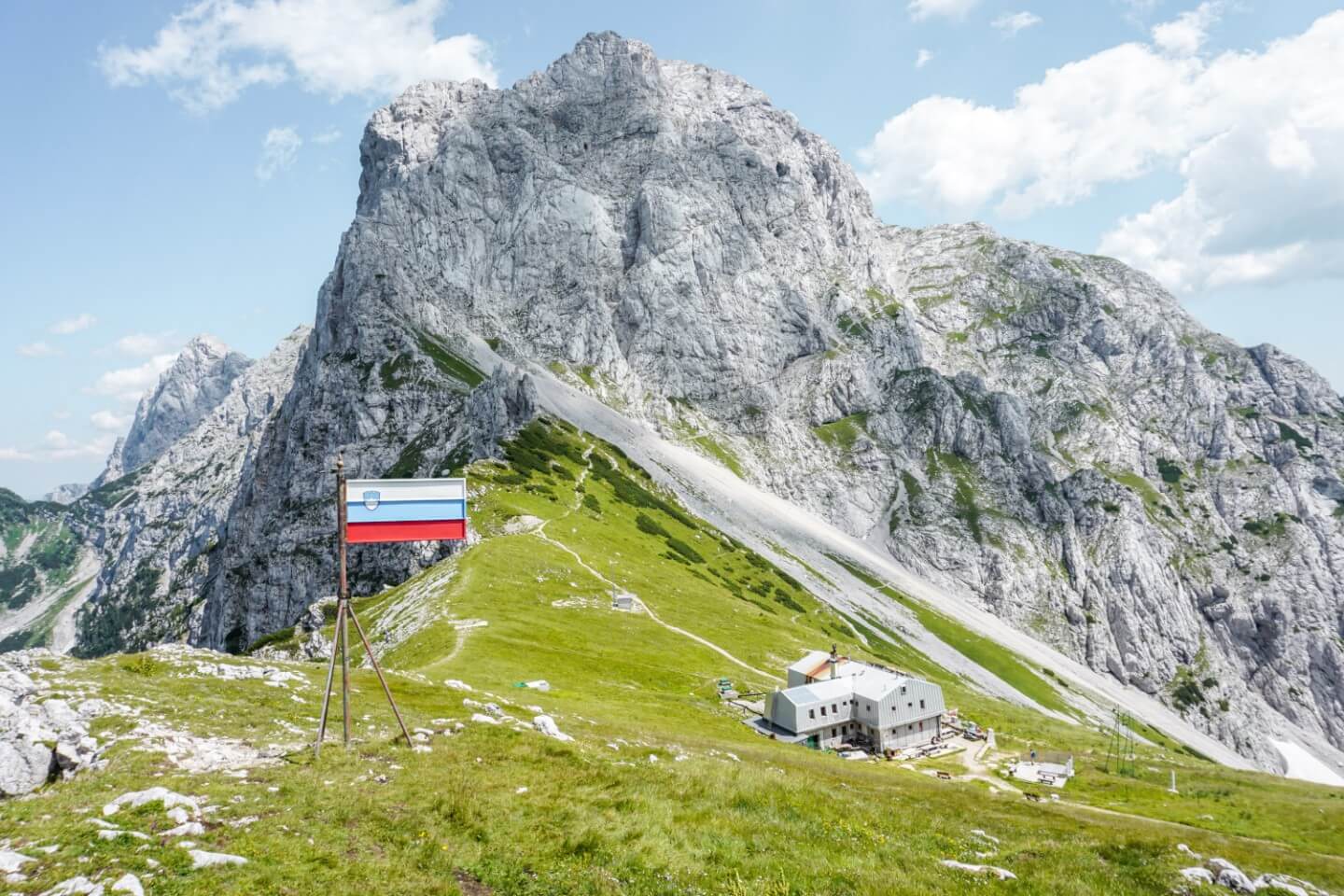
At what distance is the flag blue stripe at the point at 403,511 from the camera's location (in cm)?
2533

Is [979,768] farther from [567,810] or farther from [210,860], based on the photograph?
[210,860]

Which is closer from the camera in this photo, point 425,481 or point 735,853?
point 735,853

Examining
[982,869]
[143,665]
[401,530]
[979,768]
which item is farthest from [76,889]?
[979,768]

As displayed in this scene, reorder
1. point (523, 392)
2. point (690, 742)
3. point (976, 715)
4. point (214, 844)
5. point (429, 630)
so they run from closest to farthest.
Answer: point (214, 844) < point (690, 742) < point (429, 630) < point (976, 715) < point (523, 392)

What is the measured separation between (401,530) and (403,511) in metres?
0.69

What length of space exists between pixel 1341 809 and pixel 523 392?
16970cm

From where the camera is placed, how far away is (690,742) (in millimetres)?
39750

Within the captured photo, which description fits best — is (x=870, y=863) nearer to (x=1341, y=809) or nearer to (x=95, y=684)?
(x=95, y=684)

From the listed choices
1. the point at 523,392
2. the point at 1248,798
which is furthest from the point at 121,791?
the point at 523,392

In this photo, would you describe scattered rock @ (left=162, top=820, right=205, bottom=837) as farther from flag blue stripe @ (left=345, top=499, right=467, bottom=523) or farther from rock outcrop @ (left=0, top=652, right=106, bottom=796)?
flag blue stripe @ (left=345, top=499, right=467, bottom=523)

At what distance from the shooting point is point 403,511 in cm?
2572

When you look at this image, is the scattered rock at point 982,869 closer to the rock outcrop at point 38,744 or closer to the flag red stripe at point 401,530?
the flag red stripe at point 401,530

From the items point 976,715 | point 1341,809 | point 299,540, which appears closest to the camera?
point 1341,809

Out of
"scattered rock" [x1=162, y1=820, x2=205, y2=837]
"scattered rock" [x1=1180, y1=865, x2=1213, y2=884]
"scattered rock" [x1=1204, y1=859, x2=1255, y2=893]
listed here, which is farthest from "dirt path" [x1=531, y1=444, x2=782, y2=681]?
"scattered rock" [x1=162, y1=820, x2=205, y2=837]
